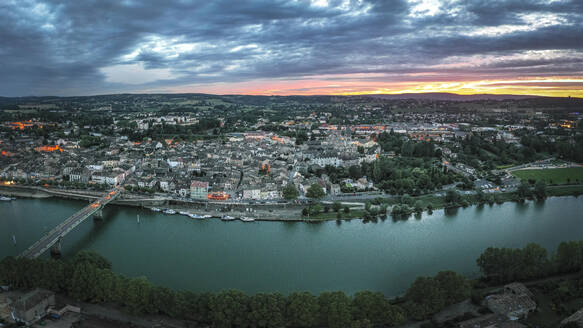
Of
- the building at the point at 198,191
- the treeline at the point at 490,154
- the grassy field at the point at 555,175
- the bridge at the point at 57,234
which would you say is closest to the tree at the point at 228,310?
the bridge at the point at 57,234

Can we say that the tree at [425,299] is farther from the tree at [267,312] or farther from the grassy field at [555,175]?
the grassy field at [555,175]

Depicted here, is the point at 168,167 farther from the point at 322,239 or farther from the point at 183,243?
the point at 322,239

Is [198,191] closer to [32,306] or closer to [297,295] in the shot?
[32,306]

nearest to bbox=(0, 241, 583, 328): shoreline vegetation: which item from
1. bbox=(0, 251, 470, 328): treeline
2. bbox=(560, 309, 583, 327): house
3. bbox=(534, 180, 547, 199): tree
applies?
bbox=(0, 251, 470, 328): treeline

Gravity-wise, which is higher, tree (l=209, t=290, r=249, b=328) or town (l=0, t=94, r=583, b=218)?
town (l=0, t=94, r=583, b=218)

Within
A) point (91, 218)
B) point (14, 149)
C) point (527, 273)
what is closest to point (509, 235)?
point (527, 273)

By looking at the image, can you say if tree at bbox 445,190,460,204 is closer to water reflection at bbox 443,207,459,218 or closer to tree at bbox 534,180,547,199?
water reflection at bbox 443,207,459,218

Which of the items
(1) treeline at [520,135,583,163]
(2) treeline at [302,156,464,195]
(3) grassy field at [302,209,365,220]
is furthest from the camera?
(1) treeline at [520,135,583,163]
